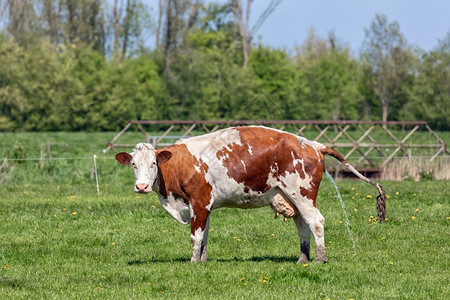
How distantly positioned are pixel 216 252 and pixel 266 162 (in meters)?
2.09

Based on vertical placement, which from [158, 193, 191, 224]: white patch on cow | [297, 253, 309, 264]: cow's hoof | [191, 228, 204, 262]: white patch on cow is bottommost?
[297, 253, 309, 264]: cow's hoof

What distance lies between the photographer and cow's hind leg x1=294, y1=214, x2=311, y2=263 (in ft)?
38.5

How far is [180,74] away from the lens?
80.1 m

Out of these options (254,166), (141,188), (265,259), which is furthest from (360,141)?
(141,188)

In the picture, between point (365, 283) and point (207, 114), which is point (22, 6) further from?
point (365, 283)

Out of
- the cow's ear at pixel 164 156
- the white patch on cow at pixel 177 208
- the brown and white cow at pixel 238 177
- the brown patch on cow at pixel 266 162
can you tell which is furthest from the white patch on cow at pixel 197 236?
the cow's ear at pixel 164 156

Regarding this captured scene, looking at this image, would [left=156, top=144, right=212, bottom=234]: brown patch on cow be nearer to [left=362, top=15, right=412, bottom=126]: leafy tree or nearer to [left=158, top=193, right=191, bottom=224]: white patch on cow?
[left=158, top=193, right=191, bottom=224]: white patch on cow

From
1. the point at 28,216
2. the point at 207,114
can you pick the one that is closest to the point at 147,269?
the point at 28,216

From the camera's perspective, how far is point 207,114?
7738cm

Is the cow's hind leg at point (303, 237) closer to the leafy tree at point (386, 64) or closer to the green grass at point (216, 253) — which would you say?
the green grass at point (216, 253)

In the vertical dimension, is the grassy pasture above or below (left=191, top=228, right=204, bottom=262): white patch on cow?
below

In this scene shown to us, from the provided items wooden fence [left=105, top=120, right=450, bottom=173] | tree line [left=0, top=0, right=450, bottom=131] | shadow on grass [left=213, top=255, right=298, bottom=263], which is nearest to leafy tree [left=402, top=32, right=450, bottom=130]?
tree line [left=0, top=0, right=450, bottom=131]

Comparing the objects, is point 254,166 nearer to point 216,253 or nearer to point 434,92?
point 216,253

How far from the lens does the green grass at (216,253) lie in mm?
9797
